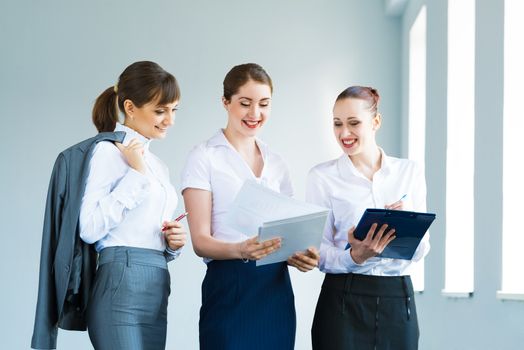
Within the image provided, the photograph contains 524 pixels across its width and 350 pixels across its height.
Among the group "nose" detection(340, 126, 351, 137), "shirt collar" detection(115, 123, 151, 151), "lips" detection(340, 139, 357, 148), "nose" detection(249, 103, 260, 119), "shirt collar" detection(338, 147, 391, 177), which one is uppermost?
"nose" detection(249, 103, 260, 119)

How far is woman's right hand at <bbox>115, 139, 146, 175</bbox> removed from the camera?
2.68 m

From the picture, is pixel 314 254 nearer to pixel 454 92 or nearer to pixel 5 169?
pixel 454 92

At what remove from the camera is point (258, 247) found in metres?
2.64

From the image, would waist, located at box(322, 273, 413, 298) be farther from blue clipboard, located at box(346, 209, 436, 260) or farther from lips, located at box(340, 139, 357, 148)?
lips, located at box(340, 139, 357, 148)

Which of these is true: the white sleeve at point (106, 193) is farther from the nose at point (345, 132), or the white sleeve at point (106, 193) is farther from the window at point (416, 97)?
the window at point (416, 97)

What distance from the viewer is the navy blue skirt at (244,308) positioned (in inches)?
113

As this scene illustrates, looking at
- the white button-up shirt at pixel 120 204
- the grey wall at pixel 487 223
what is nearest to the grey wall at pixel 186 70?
the grey wall at pixel 487 223

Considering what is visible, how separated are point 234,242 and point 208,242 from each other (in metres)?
0.09

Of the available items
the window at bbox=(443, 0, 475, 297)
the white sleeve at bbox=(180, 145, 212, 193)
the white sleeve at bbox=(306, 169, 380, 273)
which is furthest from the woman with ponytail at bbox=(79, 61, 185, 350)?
the window at bbox=(443, 0, 475, 297)

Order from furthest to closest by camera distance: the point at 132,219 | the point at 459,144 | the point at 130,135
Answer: the point at 459,144, the point at 130,135, the point at 132,219

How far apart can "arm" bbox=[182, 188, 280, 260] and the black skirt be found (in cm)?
32

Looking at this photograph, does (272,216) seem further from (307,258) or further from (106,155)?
(106,155)

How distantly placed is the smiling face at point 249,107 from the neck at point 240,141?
23mm

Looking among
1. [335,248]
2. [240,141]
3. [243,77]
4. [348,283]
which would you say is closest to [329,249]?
[335,248]
